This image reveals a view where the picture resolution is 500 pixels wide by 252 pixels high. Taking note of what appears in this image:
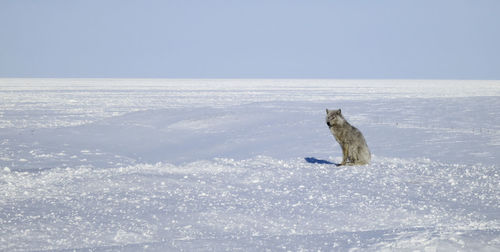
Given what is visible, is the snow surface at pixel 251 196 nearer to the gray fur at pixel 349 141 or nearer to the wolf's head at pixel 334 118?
the gray fur at pixel 349 141

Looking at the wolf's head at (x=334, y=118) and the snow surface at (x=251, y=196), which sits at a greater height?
the wolf's head at (x=334, y=118)

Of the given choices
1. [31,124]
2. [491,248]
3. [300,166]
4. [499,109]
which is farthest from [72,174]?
[499,109]

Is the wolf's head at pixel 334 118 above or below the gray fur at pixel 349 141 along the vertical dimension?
above

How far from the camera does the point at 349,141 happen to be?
11227 mm

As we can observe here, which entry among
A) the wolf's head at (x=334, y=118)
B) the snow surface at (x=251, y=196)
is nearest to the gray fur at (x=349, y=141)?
the wolf's head at (x=334, y=118)

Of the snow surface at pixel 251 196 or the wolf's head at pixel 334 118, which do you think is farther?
the wolf's head at pixel 334 118

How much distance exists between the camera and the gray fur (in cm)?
1112

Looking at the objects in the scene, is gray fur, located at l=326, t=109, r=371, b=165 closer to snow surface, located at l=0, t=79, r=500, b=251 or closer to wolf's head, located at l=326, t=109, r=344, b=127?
wolf's head, located at l=326, t=109, r=344, b=127

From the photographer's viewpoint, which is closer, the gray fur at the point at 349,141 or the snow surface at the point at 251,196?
the snow surface at the point at 251,196

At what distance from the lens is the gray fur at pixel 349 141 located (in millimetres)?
11125

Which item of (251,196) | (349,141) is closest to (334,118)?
(349,141)

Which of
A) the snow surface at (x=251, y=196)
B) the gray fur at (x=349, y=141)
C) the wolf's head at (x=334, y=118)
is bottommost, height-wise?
the snow surface at (x=251, y=196)

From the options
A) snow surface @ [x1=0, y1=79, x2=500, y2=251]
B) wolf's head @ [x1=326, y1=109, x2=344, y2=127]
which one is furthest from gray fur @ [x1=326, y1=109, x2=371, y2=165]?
snow surface @ [x1=0, y1=79, x2=500, y2=251]

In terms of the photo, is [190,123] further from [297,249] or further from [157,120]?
[297,249]
